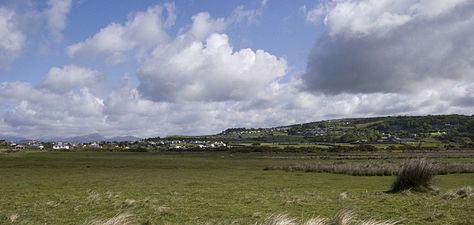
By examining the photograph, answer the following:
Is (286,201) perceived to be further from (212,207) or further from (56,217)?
(56,217)

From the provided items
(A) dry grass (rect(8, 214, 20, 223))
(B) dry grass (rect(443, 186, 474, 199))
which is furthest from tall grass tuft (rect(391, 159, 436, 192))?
(A) dry grass (rect(8, 214, 20, 223))

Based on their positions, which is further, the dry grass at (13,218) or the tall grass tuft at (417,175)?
the tall grass tuft at (417,175)

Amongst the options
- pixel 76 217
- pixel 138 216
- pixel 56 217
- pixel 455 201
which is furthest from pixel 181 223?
pixel 455 201

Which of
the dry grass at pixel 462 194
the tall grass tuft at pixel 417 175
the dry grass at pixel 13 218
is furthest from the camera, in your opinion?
the tall grass tuft at pixel 417 175

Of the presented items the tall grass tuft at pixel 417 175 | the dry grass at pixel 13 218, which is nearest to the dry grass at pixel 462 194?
the tall grass tuft at pixel 417 175

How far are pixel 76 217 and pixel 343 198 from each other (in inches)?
522

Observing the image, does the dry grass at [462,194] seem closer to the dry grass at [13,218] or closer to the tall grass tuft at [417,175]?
the tall grass tuft at [417,175]

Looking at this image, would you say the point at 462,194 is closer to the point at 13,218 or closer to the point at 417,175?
the point at 417,175

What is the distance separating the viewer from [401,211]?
42.0ft

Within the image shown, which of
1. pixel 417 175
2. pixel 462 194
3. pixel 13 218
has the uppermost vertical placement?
pixel 13 218

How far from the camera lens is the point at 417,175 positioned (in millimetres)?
19250

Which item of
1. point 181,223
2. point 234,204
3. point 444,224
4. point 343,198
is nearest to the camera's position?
point 444,224

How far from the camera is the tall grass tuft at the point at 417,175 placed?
1902 cm

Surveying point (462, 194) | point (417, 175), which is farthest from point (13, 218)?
point (417, 175)
